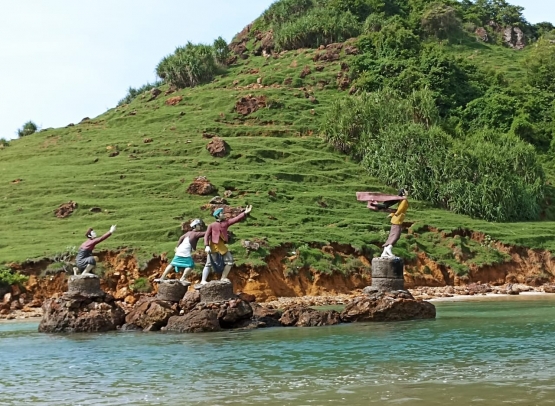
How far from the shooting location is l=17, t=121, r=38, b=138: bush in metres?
102

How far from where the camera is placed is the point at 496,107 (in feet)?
289

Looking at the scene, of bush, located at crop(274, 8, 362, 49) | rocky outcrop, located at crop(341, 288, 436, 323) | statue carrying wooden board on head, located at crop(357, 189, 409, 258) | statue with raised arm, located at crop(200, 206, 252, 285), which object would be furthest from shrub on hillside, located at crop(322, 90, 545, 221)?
statue with raised arm, located at crop(200, 206, 252, 285)

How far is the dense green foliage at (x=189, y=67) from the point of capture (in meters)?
106

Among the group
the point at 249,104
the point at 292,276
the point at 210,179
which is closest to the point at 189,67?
the point at 249,104

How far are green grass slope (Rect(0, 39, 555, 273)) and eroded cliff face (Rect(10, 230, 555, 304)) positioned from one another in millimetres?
817

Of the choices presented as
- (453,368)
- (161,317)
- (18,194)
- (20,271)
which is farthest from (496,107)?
(453,368)

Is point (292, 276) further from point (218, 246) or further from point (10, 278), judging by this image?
point (218, 246)

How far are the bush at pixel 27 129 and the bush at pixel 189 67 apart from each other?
725 inches

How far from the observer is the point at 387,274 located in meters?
32.2

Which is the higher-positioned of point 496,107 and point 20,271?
point 496,107

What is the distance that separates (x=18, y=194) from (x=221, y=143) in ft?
65.1

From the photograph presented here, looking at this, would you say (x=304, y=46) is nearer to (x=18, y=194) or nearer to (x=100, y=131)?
(x=100, y=131)

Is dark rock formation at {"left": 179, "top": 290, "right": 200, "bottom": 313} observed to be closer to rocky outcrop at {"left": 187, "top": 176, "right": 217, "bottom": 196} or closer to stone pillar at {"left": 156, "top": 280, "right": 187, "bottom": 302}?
stone pillar at {"left": 156, "top": 280, "right": 187, "bottom": 302}

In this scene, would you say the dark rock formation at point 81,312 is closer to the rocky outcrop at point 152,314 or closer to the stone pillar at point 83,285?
the stone pillar at point 83,285
